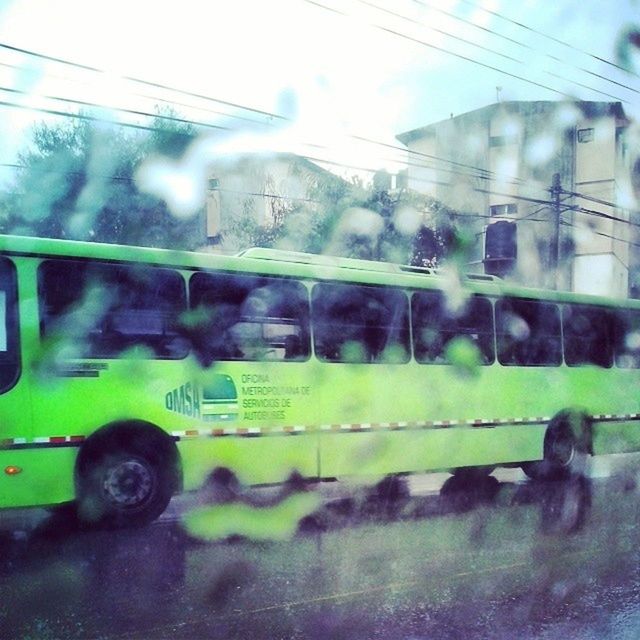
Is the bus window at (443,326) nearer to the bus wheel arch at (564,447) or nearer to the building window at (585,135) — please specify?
the bus wheel arch at (564,447)

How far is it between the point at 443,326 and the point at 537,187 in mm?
5985

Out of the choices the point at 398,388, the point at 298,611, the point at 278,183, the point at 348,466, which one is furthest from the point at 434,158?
the point at 298,611

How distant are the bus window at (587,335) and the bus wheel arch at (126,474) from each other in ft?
17.9

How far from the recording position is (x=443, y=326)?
7.89 m

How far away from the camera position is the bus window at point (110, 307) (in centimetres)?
570

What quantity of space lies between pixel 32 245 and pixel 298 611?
3535 mm

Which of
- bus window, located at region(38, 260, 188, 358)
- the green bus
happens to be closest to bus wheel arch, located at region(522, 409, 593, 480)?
the green bus

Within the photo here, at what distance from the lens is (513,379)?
8445 millimetres

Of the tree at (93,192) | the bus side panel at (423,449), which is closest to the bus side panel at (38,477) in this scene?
the bus side panel at (423,449)

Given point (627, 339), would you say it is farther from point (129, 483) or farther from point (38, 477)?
point (38, 477)

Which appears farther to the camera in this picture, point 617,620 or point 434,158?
point 434,158

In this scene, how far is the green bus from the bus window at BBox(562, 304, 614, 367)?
175mm

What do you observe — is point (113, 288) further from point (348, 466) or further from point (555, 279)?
point (555, 279)

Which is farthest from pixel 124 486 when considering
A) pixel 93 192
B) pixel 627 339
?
pixel 93 192
